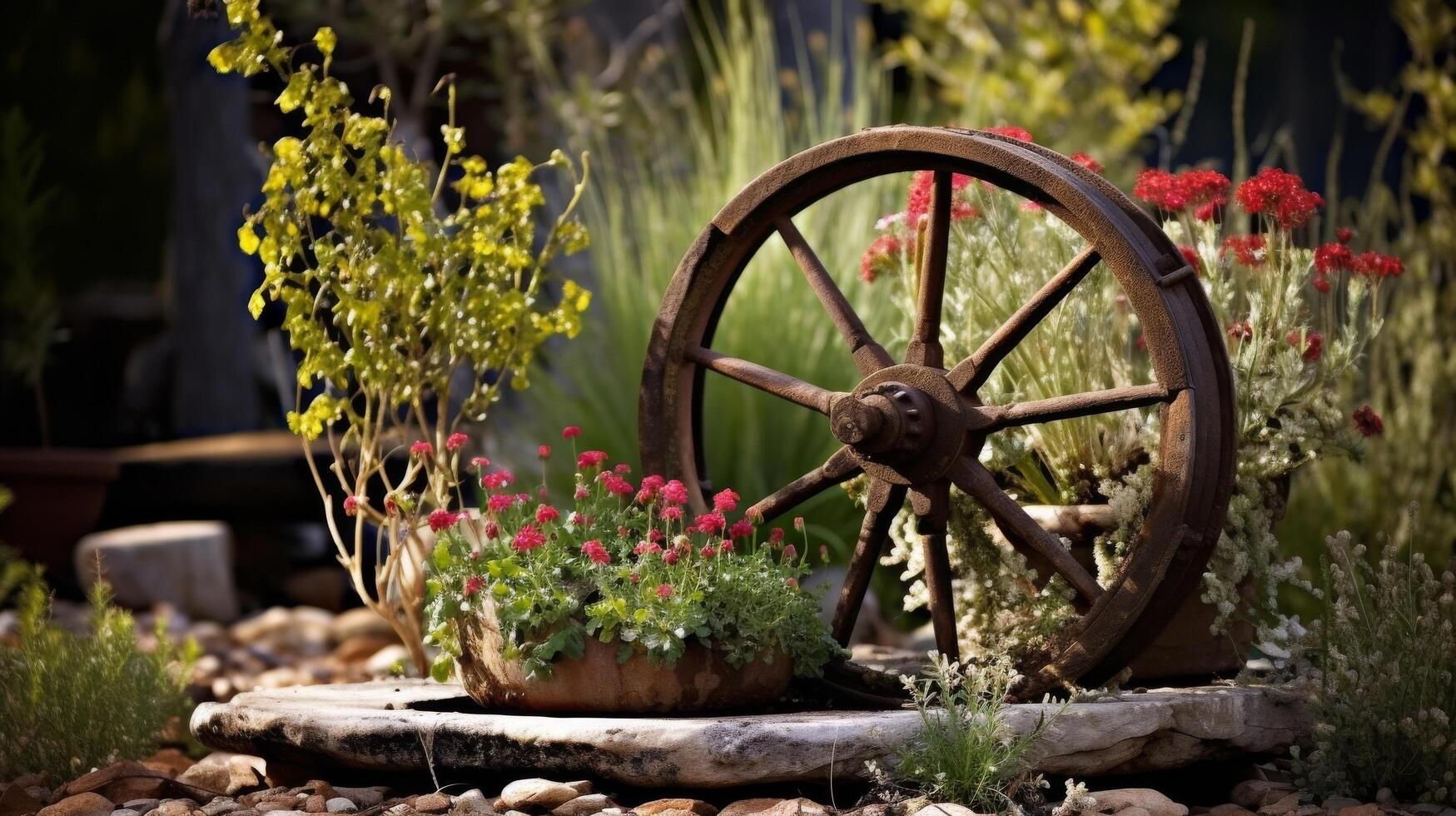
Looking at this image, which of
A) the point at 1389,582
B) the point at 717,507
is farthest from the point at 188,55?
the point at 1389,582

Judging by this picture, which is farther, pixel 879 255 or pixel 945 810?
pixel 879 255

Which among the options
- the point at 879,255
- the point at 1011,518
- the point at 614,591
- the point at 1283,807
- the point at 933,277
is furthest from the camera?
the point at 879,255

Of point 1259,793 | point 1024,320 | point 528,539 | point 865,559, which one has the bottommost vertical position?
point 1259,793

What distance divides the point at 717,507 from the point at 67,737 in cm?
136

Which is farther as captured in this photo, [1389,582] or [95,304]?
[95,304]

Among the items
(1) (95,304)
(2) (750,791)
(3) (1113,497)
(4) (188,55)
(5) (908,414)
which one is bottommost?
(2) (750,791)

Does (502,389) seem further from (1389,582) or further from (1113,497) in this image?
(1389,582)

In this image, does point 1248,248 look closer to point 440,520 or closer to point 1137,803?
point 1137,803

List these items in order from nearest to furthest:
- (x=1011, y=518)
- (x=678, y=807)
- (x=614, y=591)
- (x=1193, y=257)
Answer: (x=678, y=807) → (x=614, y=591) → (x=1011, y=518) → (x=1193, y=257)

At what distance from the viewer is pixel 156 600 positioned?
5418 mm

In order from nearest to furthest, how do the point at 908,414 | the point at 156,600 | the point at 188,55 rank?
the point at 908,414 → the point at 156,600 → the point at 188,55

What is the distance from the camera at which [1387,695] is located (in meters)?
2.54

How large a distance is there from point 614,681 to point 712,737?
31cm

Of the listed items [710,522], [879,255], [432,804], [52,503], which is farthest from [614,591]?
[52,503]
